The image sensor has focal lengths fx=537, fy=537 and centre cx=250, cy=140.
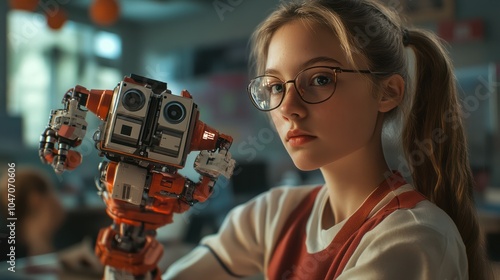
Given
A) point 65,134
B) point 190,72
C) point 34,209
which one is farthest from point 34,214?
point 190,72

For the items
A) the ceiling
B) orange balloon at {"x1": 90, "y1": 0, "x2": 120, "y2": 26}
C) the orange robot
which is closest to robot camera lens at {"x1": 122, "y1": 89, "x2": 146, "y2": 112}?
the orange robot

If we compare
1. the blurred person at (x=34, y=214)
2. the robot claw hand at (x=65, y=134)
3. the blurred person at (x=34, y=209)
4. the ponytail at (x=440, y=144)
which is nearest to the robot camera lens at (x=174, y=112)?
the robot claw hand at (x=65, y=134)

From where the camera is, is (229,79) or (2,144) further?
(229,79)

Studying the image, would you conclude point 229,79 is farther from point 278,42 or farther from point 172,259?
point 278,42

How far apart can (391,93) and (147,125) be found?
0.40 m

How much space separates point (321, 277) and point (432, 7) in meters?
2.34

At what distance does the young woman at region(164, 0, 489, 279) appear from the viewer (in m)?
0.78

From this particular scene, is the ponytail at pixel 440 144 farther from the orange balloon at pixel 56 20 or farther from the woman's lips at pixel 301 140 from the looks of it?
the orange balloon at pixel 56 20

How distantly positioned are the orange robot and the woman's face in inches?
4.3

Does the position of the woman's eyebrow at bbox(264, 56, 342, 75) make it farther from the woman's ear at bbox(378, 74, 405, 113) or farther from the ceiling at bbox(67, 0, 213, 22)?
the ceiling at bbox(67, 0, 213, 22)

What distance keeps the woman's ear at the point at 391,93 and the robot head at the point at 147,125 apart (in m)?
0.32

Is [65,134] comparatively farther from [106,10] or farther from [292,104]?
[106,10]

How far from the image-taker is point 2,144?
2.42m

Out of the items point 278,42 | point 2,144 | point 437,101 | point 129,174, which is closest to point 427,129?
point 437,101
